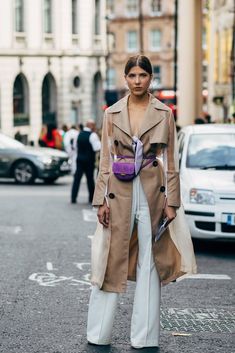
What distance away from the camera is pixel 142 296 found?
20.1ft

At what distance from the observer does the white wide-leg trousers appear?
241 inches

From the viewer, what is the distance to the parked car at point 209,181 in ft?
36.1

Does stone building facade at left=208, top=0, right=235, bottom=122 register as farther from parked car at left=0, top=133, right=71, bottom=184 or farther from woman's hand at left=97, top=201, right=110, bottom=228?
woman's hand at left=97, top=201, right=110, bottom=228

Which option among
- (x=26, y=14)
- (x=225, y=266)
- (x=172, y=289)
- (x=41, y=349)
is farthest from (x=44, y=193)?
(x=26, y=14)

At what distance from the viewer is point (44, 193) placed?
2127cm

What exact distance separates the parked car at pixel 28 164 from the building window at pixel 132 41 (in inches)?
2507

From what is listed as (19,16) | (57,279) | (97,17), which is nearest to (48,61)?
(19,16)

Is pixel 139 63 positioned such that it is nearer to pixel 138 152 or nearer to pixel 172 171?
pixel 138 152

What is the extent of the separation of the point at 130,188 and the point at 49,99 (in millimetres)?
46437

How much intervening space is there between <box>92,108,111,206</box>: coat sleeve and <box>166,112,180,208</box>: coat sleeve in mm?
409

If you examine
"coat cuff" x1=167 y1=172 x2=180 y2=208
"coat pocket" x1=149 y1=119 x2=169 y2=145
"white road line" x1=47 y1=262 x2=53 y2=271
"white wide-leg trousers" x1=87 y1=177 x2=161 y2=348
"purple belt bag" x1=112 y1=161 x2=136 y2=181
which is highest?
"coat pocket" x1=149 y1=119 x2=169 y2=145

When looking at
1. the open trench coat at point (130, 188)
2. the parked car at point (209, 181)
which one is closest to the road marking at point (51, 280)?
the parked car at point (209, 181)

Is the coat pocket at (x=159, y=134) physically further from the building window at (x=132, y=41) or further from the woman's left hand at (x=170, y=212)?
the building window at (x=132, y=41)

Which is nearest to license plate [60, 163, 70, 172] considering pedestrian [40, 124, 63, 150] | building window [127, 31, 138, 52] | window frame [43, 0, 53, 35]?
pedestrian [40, 124, 63, 150]
